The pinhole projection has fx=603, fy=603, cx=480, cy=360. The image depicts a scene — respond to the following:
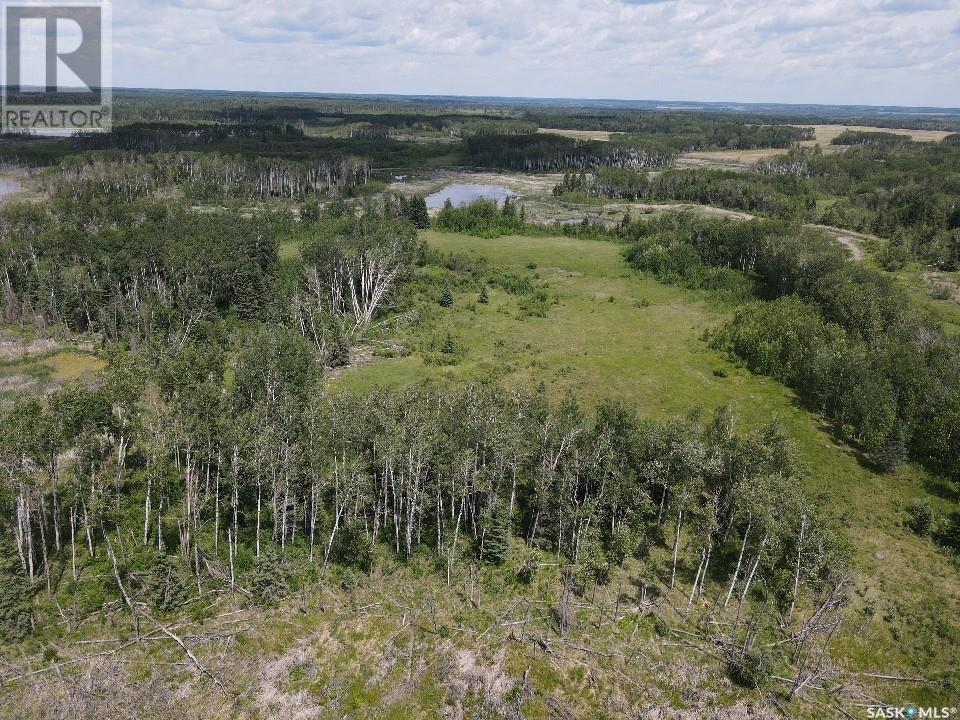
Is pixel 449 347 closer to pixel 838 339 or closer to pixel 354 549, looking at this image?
pixel 354 549

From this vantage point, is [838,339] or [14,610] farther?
[838,339]

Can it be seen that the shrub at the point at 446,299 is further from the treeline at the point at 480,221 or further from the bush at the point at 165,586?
the bush at the point at 165,586

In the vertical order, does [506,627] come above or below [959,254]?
below

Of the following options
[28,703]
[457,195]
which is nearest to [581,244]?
[457,195]

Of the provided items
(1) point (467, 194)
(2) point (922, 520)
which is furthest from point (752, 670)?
(1) point (467, 194)

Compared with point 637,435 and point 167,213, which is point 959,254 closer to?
point 637,435

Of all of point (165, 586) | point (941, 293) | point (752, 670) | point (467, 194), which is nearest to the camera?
point (752, 670)

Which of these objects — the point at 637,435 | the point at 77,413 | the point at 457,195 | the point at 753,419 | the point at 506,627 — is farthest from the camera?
the point at 457,195
